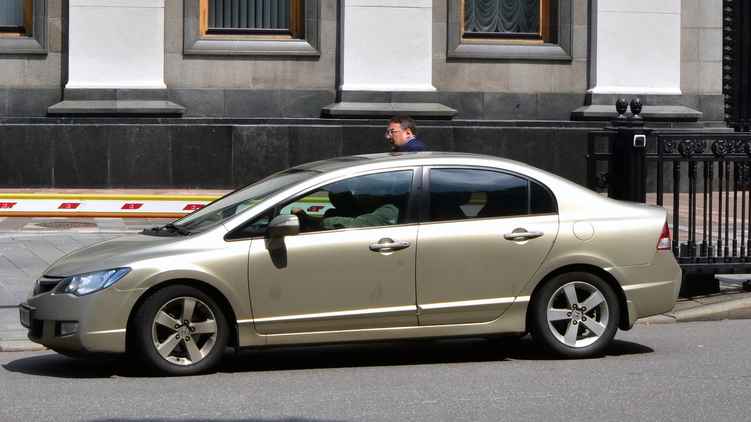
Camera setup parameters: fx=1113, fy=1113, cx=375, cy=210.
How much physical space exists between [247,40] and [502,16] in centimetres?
454

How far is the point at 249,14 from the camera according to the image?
19125 millimetres

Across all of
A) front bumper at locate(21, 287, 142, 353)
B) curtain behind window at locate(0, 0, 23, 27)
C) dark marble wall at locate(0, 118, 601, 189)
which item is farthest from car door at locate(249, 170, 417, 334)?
curtain behind window at locate(0, 0, 23, 27)

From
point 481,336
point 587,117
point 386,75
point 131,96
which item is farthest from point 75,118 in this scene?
point 481,336

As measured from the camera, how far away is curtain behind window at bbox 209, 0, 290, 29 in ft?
62.4

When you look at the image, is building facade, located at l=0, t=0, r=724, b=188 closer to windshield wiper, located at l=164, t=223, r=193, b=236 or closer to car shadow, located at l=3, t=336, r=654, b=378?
car shadow, located at l=3, t=336, r=654, b=378

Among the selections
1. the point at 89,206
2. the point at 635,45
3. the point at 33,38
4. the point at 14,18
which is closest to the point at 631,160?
the point at 89,206

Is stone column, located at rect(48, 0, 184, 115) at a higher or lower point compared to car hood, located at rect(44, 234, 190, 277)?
higher

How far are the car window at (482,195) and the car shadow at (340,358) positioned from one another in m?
1.00

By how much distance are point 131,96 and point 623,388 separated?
43.2ft

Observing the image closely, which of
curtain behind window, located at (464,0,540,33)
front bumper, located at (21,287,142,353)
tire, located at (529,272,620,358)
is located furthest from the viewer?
curtain behind window, located at (464,0,540,33)

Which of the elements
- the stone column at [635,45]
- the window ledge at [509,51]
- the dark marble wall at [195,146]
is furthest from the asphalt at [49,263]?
the stone column at [635,45]

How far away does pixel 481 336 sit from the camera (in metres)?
7.23

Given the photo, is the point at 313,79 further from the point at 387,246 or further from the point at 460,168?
the point at 387,246

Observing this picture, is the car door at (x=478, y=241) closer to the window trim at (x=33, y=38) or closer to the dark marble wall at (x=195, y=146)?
the dark marble wall at (x=195, y=146)
